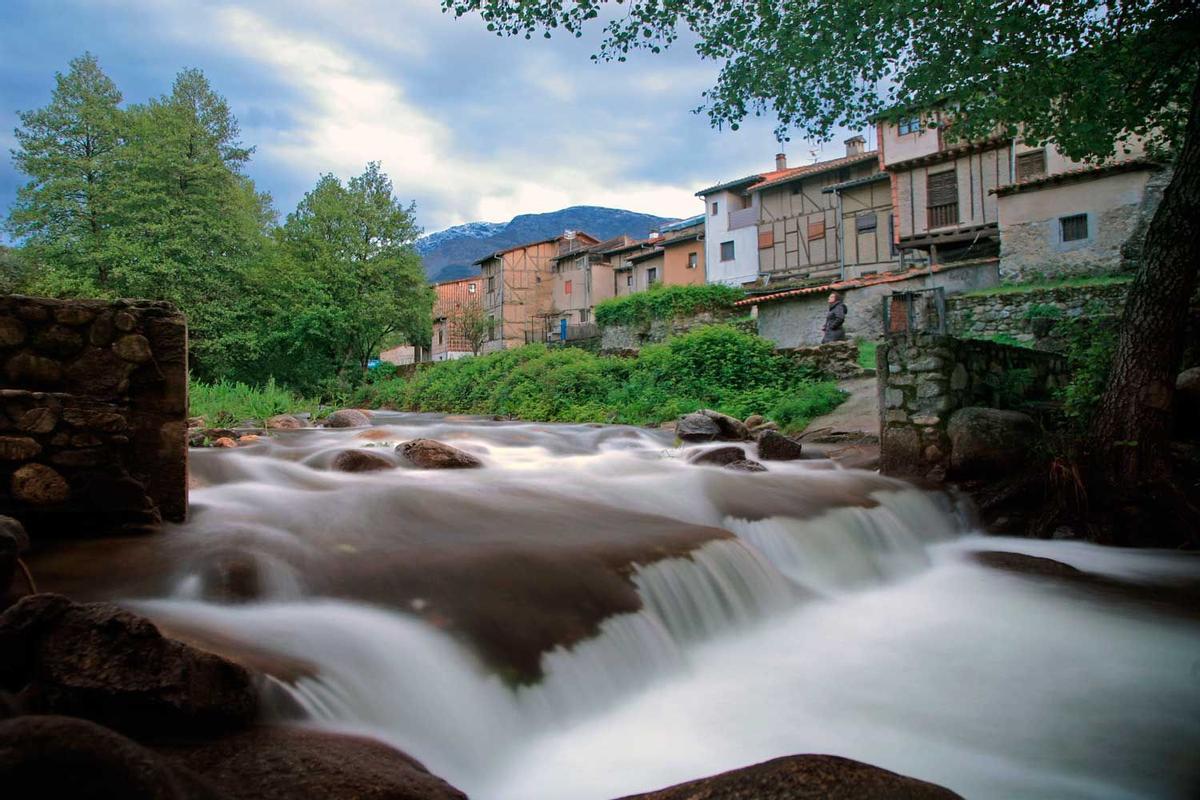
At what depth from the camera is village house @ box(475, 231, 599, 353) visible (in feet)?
166

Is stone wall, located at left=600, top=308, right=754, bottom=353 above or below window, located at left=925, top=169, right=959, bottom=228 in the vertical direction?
below

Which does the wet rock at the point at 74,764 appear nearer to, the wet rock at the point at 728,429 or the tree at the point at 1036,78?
the tree at the point at 1036,78

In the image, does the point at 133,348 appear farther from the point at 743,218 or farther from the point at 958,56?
the point at 743,218

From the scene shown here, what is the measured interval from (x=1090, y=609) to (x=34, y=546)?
6479 millimetres

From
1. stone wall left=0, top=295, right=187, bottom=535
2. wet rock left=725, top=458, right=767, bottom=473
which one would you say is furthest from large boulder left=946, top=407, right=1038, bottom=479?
stone wall left=0, top=295, right=187, bottom=535

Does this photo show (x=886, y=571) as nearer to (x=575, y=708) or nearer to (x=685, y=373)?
(x=575, y=708)

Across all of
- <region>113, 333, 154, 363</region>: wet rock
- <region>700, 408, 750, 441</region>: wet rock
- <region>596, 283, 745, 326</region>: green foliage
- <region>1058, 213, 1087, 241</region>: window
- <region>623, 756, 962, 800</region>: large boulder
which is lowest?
<region>623, 756, 962, 800</region>: large boulder

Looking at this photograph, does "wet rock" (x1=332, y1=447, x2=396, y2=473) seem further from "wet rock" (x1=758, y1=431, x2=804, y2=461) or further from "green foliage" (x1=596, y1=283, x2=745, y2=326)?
"green foliage" (x1=596, y1=283, x2=745, y2=326)

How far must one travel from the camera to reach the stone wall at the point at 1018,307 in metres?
17.3

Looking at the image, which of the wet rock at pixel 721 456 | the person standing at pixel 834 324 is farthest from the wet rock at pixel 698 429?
the person standing at pixel 834 324

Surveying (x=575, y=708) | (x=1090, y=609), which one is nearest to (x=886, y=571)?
(x=1090, y=609)

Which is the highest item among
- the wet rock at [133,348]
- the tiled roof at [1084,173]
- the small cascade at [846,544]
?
the tiled roof at [1084,173]

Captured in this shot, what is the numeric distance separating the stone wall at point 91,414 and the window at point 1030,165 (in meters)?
26.7

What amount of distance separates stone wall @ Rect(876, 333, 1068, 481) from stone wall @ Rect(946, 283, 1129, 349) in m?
9.17
